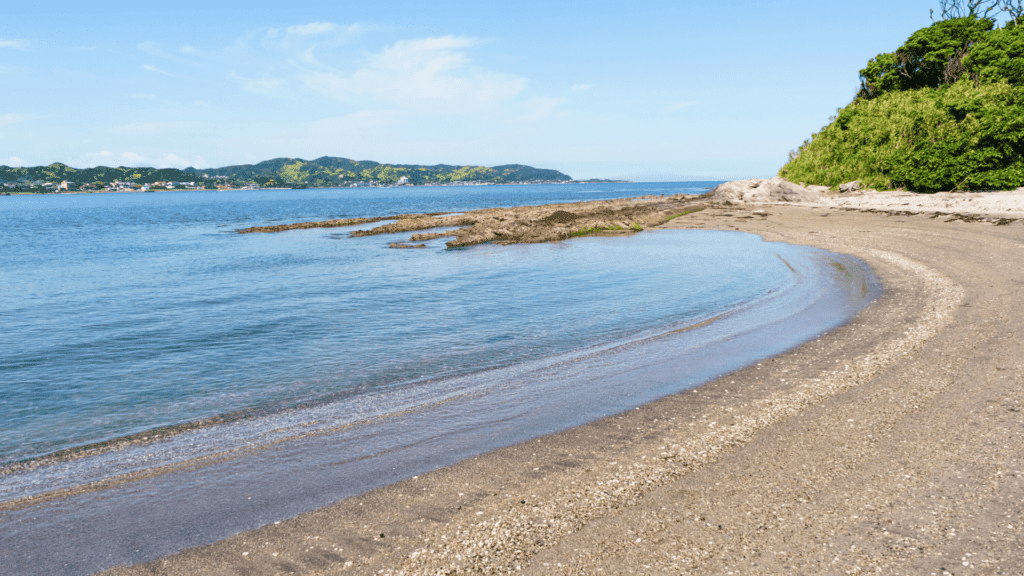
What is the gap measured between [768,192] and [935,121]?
752 inches

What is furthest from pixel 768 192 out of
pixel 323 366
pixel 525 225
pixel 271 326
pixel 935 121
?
pixel 323 366

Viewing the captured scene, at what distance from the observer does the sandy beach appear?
574 cm

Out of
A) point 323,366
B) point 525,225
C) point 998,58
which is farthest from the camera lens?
point 998,58

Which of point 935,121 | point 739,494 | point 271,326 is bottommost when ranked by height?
point 271,326

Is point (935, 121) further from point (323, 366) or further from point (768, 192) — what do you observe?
point (323, 366)

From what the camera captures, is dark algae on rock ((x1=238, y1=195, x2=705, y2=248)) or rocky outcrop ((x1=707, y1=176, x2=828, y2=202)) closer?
dark algae on rock ((x1=238, y1=195, x2=705, y2=248))

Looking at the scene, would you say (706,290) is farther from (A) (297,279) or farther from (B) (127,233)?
(B) (127,233)

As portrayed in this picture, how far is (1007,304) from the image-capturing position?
1638cm

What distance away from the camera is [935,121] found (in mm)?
61531

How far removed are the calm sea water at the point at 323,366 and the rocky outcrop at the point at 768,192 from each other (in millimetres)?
40854

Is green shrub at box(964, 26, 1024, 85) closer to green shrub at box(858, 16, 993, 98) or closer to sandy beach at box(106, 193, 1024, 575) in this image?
green shrub at box(858, 16, 993, 98)

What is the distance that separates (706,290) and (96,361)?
2285 cm

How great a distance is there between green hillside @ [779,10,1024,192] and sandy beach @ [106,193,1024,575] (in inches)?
2094

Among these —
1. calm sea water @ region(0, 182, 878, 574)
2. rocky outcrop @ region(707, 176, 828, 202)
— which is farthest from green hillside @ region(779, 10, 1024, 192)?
calm sea water @ region(0, 182, 878, 574)
